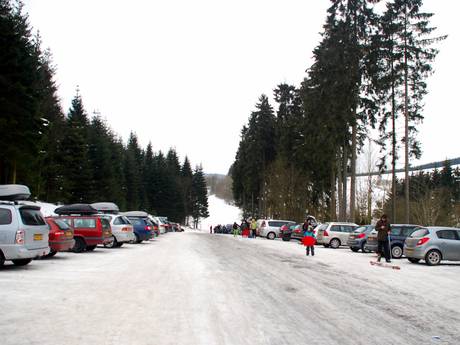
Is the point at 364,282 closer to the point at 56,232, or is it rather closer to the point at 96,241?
the point at 56,232

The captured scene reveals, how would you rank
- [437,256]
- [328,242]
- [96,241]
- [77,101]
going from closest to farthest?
[437,256] → [96,241] → [328,242] → [77,101]

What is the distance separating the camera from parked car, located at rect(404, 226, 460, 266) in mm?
18484

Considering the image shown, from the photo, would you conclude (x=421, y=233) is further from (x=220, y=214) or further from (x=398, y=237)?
(x=220, y=214)

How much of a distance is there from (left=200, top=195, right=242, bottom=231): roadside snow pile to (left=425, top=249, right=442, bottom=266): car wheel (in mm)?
102438

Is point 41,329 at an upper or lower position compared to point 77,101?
lower

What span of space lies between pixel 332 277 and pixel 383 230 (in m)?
6.11

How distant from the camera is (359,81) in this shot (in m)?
34.7

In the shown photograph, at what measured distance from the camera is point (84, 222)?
21.5 meters

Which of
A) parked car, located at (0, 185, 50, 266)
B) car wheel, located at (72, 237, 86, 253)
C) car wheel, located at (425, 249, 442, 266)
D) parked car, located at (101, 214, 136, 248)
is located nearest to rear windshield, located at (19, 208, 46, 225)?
parked car, located at (0, 185, 50, 266)

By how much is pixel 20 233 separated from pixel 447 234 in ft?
49.4

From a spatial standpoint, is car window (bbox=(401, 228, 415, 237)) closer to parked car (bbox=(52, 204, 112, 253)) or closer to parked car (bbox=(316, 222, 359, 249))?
parked car (bbox=(316, 222, 359, 249))

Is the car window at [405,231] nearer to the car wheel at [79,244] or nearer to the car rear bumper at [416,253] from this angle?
the car rear bumper at [416,253]

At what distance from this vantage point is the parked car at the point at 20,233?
13.1 meters

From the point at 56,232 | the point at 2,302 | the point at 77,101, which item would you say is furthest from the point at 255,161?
the point at 2,302
